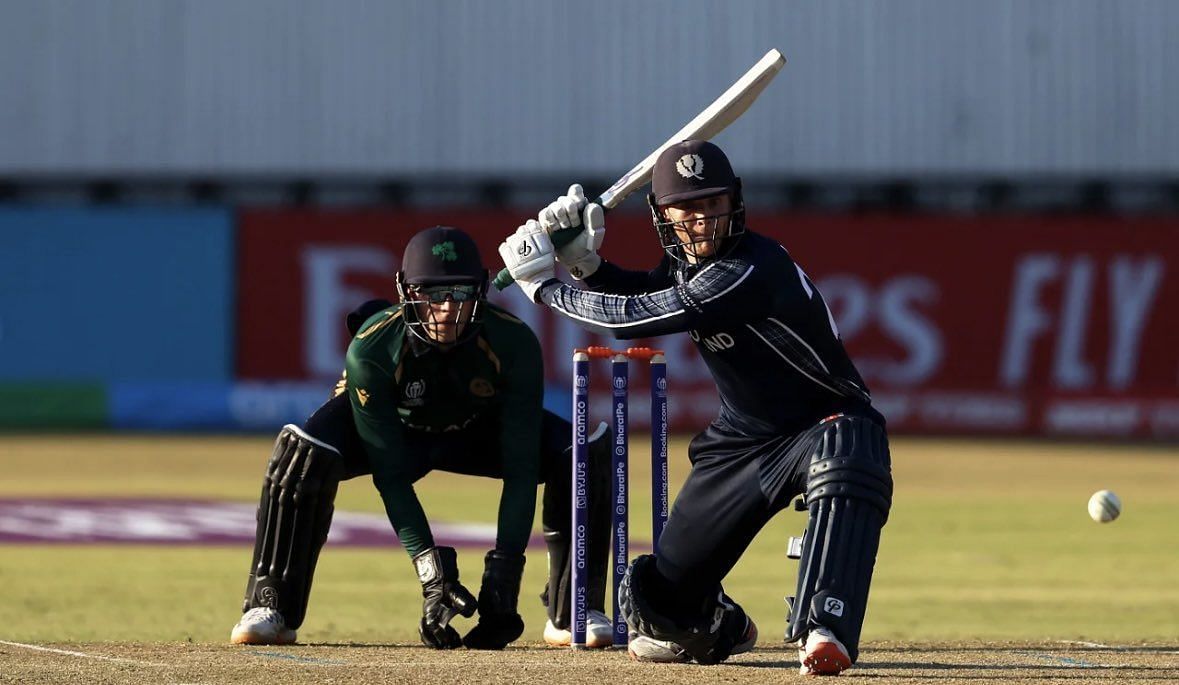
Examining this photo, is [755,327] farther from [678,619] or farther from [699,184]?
[678,619]

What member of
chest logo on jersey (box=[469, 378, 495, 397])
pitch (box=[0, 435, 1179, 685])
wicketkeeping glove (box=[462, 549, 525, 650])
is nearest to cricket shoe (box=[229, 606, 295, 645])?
pitch (box=[0, 435, 1179, 685])

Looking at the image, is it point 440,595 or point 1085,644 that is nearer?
point 440,595

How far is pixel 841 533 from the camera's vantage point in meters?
6.13

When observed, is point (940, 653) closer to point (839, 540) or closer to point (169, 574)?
point (839, 540)

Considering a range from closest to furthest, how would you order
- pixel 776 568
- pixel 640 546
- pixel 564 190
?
pixel 776 568, pixel 640 546, pixel 564 190

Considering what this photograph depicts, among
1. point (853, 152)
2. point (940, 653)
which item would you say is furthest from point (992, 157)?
point (940, 653)

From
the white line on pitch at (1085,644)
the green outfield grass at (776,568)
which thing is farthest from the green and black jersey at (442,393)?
the white line on pitch at (1085,644)

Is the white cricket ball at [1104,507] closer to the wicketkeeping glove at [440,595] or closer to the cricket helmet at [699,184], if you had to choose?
the cricket helmet at [699,184]

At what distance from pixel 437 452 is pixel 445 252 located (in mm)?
893

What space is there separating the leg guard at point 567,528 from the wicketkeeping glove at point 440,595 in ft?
1.74

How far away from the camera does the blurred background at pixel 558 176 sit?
22.2 m

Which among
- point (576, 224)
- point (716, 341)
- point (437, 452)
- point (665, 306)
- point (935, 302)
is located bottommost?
point (935, 302)

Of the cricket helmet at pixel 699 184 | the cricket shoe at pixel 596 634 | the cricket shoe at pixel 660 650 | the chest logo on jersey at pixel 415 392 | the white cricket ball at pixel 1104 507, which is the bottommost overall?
the cricket shoe at pixel 596 634

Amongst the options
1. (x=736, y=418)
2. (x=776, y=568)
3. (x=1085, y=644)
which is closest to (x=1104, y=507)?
(x=1085, y=644)
